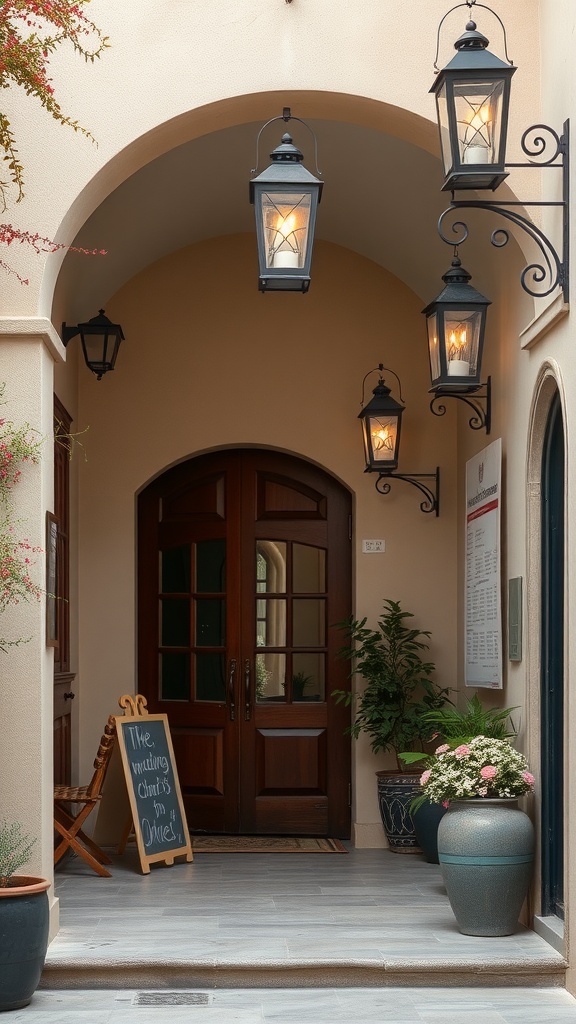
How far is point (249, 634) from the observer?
8.23 meters

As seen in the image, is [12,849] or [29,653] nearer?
[12,849]

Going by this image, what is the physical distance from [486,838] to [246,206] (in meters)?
4.21

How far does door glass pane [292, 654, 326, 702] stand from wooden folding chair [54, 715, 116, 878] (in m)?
1.52

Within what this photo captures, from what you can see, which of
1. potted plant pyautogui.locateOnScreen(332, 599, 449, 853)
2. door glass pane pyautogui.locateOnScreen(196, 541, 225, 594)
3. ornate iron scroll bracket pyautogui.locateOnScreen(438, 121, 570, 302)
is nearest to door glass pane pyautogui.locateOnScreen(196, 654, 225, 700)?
door glass pane pyautogui.locateOnScreen(196, 541, 225, 594)

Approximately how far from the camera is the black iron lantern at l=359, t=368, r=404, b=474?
A: 7613 millimetres

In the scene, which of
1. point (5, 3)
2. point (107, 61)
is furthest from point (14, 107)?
point (5, 3)

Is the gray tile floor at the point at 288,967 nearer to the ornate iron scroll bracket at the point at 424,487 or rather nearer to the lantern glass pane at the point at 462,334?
the lantern glass pane at the point at 462,334

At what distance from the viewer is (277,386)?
8.16 meters

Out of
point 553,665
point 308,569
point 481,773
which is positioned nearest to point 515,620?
point 553,665

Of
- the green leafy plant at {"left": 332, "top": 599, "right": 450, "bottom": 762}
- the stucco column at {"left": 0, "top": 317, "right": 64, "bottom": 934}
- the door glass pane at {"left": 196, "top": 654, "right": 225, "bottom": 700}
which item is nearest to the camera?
the stucco column at {"left": 0, "top": 317, "right": 64, "bottom": 934}

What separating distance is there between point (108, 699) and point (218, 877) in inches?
65.9

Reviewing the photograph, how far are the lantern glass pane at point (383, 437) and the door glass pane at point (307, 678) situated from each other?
4.75 feet

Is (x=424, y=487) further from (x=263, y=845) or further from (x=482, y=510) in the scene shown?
(x=263, y=845)

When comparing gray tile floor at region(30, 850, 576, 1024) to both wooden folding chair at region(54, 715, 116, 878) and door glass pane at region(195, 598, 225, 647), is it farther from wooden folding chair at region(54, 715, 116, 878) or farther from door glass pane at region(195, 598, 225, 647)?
door glass pane at region(195, 598, 225, 647)
